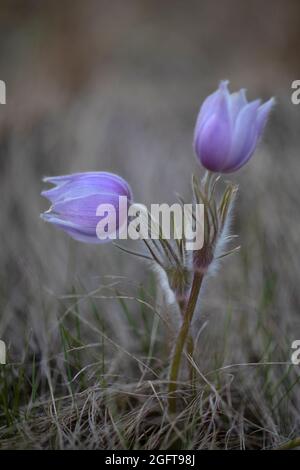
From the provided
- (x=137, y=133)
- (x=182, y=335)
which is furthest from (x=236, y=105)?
(x=137, y=133)

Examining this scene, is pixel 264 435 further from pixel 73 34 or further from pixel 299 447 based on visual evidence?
pixel 73 34

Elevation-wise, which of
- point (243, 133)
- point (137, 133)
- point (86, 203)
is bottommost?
point (86, 203)

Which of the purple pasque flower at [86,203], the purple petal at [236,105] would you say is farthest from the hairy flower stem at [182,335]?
the purple petal at [236,105]

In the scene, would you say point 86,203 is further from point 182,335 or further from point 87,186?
point 182,335

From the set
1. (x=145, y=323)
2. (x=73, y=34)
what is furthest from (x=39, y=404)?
(x=73, y=34)

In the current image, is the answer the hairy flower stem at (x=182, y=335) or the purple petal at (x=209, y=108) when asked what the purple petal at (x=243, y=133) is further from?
the hairy flower stem at (x=182, y=335)
